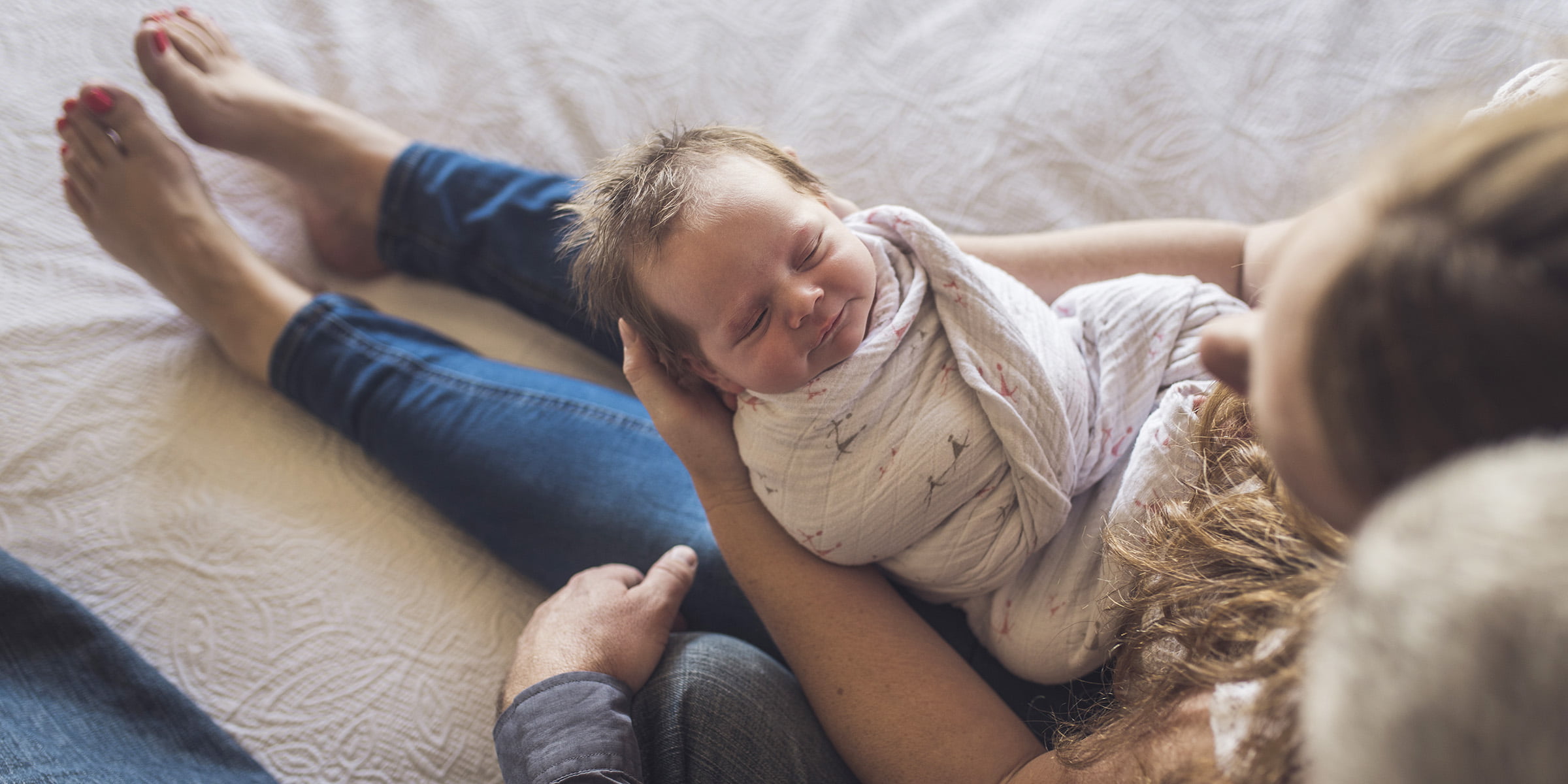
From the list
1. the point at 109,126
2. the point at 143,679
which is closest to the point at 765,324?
the point at 143,679

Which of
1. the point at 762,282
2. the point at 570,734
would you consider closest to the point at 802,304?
the point at 762,282

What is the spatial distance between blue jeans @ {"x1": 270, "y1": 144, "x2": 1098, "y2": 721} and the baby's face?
0.27m

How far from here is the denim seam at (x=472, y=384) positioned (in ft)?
3.58

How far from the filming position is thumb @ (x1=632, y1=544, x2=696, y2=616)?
92 centimetres

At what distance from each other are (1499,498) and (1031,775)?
0.53 meters

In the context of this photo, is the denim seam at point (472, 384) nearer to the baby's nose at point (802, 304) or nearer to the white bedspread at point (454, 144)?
the white bedspread at point (454, 144)

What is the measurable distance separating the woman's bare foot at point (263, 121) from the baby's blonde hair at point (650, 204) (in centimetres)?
50

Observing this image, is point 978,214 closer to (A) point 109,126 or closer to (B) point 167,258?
(B) point 167,258

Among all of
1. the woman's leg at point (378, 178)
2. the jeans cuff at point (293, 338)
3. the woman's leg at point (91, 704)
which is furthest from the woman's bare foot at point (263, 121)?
the woman's leg at point (91, 704)

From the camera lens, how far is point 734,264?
0.82m

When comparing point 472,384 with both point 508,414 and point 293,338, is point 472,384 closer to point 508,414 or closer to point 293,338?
point 508,414

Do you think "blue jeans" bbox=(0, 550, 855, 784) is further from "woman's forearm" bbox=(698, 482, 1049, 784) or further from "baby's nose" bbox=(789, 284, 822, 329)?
"baby's nose" bbox=(789, 284, 822, 329)

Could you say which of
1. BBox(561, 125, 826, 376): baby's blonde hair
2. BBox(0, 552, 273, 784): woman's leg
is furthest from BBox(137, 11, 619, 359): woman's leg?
BBox(0, 552, 273, 784): woman's leg

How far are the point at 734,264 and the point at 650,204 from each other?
11cm
